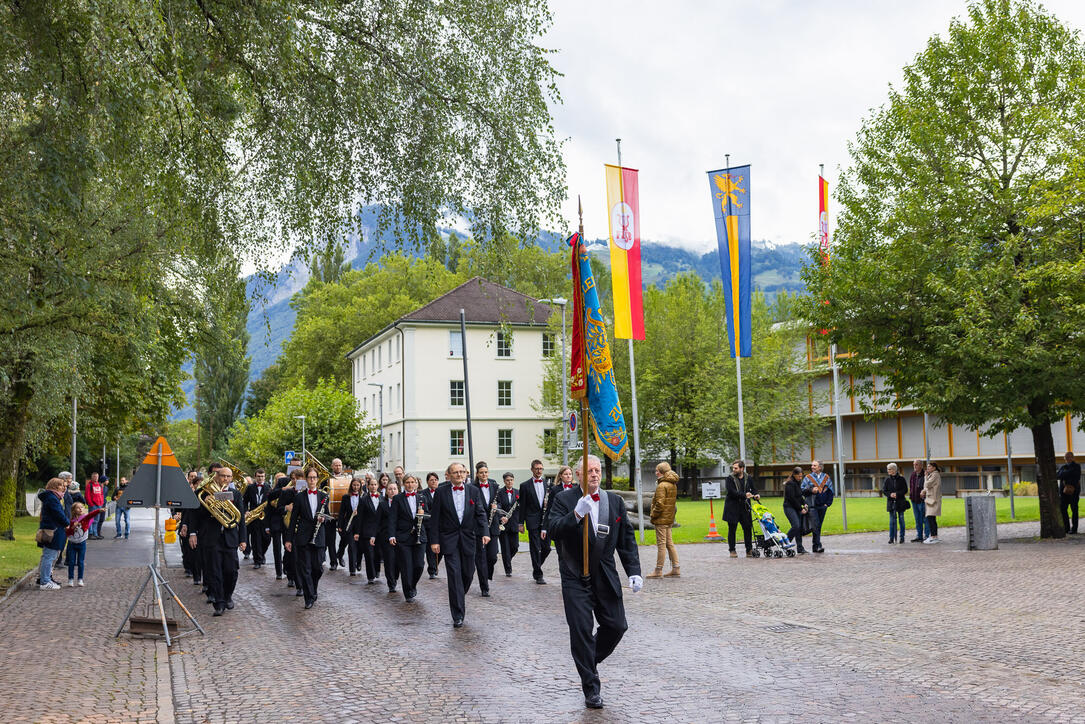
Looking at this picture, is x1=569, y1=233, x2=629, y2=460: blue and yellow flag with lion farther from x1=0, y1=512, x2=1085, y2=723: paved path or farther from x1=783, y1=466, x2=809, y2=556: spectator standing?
x1=783, y1=466, x2=809, y2=556: spectator standing

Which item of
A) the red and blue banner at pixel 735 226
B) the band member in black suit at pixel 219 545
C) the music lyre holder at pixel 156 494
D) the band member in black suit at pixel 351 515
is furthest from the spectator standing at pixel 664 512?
the red and blue banner at pixel 735 226

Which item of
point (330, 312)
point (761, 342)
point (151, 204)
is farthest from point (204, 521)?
point (330, 312)

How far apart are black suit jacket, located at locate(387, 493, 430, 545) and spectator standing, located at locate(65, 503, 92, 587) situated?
5.64 metres

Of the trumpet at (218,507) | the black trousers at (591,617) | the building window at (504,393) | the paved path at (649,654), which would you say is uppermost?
the building window at (504,393)

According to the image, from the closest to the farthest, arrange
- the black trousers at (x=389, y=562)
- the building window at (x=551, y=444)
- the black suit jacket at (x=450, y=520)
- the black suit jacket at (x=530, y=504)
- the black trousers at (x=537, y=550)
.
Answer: the black suit jacket at (x=450, y=520), the black trousers at (x=389, y=562), the black trousers at (x=537, y=550), the black suit jacket at (x=530, y=504), the building window at (x=551, y=444)

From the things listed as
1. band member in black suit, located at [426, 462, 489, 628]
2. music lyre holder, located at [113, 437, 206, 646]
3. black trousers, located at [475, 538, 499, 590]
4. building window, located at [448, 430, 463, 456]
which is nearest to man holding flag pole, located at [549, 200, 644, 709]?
band member in black suit, located at [426, 462, 489, 628]

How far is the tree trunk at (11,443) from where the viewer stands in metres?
24.1

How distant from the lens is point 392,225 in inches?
463

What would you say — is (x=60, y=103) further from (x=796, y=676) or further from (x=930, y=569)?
(x=930, y=569)

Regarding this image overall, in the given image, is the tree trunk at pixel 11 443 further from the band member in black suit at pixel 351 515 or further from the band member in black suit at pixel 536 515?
the band member in black suit at pixel 536 515

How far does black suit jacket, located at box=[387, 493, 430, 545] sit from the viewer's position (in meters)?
14.4

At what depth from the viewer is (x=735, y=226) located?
2480 centimetres

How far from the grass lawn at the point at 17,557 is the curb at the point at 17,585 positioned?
86 mm

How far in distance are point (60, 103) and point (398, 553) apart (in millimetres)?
8693
